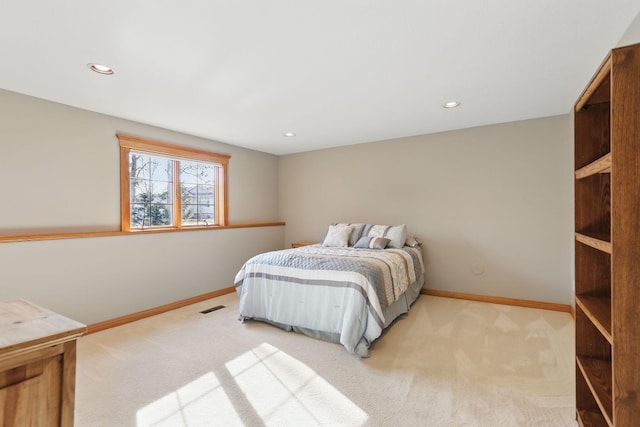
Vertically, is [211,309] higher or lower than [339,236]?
lower

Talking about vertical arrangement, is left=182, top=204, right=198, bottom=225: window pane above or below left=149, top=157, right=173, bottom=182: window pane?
below

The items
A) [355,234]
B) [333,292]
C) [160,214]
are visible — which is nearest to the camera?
[333,292]

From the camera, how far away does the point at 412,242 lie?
408cm

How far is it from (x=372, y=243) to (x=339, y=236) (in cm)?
53

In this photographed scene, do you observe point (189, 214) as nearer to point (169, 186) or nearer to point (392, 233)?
point (169, 186)

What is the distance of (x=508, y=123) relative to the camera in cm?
370

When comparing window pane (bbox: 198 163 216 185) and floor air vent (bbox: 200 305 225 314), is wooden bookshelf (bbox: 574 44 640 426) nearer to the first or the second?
floor air vent (bbox: 200 305 225 314)

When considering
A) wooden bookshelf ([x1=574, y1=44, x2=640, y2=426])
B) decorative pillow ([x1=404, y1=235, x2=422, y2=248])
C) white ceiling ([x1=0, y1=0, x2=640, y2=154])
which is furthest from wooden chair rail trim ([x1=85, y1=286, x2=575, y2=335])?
wooden bookshelf ([x1=574, y1=44, x2=640, y2=426])

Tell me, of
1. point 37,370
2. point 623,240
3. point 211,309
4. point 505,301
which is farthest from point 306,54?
point 505,301

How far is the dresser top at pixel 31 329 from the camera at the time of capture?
2.62 feet

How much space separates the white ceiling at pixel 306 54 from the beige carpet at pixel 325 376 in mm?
2219

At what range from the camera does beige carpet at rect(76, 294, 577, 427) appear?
5.73 ft

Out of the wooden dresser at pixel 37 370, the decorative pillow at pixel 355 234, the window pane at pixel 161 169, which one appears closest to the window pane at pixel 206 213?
the window pane at pixel 161 169

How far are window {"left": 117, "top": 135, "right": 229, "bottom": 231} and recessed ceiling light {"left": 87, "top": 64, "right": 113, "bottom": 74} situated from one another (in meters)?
1.20
